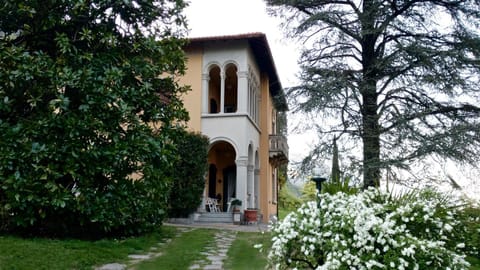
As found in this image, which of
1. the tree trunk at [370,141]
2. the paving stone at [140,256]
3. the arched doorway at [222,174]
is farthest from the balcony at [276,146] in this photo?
the paving stone at [140,256]

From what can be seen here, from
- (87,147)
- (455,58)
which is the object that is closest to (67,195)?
(87,147)

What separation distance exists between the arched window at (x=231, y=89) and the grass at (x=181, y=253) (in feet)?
30.5

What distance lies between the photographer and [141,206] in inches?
304

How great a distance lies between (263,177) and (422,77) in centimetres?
908

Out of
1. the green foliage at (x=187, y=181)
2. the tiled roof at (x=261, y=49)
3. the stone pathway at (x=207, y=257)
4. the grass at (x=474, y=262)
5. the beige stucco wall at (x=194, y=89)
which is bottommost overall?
the stone pathway at (x=207, y=257)

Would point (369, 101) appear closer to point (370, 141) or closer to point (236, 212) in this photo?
point (370, 141)

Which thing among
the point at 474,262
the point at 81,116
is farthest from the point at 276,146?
the point at 474,262

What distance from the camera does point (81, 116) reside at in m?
6.98

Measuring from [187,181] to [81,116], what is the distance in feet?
21.7

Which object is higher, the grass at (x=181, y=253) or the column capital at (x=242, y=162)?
the column capital at (x=242, y=162)

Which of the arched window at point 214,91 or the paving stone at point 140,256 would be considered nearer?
the paving stone at point 140,256

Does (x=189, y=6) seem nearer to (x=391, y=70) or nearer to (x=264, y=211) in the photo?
(x=391, y=70)

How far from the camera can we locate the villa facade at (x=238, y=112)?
14922 mm

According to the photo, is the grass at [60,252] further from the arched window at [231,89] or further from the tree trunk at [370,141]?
the arched window at [231,89]
